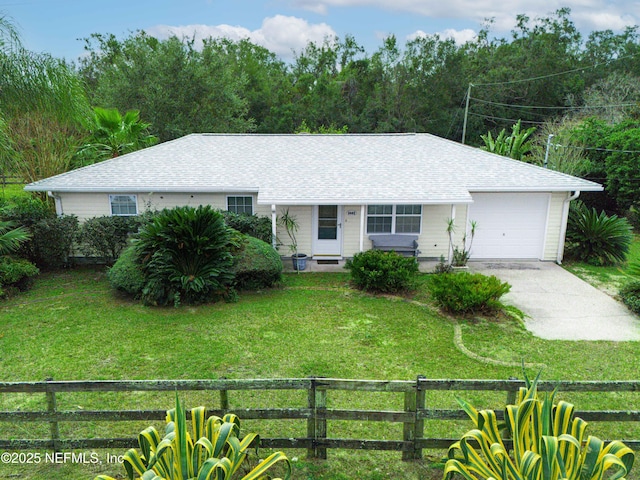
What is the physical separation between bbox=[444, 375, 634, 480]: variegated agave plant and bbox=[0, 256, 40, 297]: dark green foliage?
36.5ft

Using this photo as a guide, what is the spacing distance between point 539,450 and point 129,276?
9503 mm

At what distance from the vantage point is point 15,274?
11.4 m

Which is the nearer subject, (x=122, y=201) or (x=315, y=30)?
(x=122, y=201)

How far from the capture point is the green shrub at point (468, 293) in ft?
32.8

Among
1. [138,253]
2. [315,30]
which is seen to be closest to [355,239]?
[138,253]

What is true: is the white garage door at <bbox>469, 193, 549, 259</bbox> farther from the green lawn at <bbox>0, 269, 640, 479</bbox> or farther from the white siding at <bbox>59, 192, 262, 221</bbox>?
the white siding at <bbox>59, 192, 262, 221</bbox>

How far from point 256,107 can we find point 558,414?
4103cm

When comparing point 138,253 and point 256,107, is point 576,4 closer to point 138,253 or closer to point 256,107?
point 256,107

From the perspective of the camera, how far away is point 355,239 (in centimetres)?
1429

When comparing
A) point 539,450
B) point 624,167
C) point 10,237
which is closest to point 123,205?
point 10,237

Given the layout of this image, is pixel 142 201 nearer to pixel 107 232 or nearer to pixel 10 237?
pixel 107 232

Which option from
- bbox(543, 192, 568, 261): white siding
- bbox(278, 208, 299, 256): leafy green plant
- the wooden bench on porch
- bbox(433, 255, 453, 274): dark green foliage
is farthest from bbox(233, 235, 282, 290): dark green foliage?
Result: bbox(543, 192, 568, 261): white siding

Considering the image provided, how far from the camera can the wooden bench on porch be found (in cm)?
1374

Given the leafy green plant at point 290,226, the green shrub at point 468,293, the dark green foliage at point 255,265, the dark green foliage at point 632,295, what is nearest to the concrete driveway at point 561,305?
the dark green foliage at point 632,295
